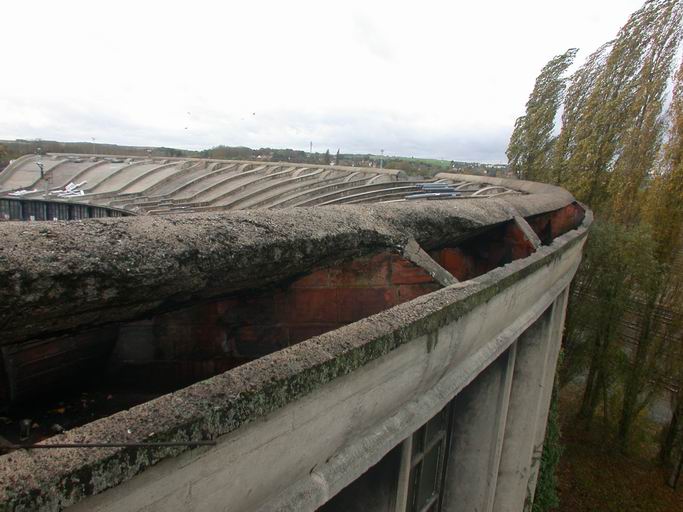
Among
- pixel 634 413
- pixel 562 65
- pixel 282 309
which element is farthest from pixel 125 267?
pixel 562 65

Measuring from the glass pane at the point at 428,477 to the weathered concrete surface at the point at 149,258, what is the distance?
243cm

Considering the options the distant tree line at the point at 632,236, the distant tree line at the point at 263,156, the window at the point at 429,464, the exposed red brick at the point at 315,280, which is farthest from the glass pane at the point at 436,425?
the distant tree line at the point at 263,156

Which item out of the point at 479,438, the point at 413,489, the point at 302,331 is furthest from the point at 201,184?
the point at 302,331

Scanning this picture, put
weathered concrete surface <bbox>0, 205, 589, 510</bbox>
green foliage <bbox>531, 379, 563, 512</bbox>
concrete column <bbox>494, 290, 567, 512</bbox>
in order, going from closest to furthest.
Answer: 1. weathered concrete surface <bbox>0, 205, 589, 510</bbox>
2. concrete column <bbox>494, 290, 567, 512</bbox>
3. green foliage <bbox>531, 379, 563, 512</bbox>

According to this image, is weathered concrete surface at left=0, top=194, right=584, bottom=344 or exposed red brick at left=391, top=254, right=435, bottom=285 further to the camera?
exposed red brick at left=391, top=254, right=435, bottom=285

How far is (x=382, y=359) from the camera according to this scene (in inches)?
74.7

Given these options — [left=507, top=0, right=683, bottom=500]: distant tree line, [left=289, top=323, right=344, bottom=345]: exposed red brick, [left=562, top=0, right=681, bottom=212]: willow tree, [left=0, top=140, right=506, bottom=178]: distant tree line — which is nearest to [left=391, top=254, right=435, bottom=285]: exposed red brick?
[left=289, top=323, right=344, bottom=345]: exposed red brick

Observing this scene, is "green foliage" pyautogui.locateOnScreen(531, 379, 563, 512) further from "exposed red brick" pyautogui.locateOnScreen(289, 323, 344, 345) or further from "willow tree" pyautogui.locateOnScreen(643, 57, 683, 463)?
"exposed red brick" pyautogui.locateOnScreen(289, 323, 344, 345)

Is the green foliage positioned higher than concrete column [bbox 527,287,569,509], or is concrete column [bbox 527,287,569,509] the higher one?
concrete column [bbox 527,287,569,509]

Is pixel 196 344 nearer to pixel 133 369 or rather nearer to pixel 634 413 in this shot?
pixel 133 369

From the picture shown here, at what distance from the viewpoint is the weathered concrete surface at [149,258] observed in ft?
4.27

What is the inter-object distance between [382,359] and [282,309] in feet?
2.87

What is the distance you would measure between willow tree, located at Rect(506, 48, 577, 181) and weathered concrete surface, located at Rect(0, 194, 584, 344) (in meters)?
16.4

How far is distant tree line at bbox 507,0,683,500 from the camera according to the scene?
443 inches
